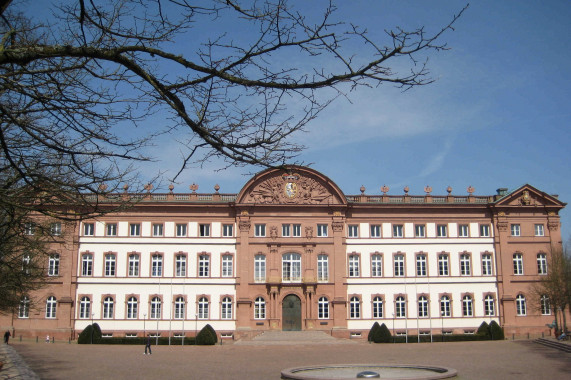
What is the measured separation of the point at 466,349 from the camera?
43219 mm

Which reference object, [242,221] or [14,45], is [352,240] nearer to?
[242,221]

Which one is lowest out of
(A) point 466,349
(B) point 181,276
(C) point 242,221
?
(A) point 466,349

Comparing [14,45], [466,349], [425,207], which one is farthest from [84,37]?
[425,207]

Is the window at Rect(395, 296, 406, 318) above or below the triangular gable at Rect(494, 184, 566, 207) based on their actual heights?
below

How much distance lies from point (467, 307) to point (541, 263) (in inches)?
335

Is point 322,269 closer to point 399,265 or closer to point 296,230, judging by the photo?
point 296,230

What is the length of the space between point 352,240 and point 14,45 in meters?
51.0

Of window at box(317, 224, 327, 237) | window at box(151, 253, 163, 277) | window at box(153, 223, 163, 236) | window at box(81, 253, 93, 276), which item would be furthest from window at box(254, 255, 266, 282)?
window at box(81, 253, 93, 276)

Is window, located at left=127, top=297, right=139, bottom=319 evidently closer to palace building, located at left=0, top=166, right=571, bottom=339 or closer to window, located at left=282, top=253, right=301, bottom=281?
palace building, located at left=0, top=166, right=571, bottom=339

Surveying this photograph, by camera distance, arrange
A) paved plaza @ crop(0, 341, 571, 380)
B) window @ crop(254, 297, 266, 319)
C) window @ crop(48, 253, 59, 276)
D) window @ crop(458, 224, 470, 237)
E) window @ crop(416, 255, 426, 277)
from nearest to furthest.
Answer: paved plaza @ crop(0, 341, 571, 380), window @ crop(254, 297, 266, 319), window @ crop(48, 253, 59, 276), window @ crop(416, 255, 426, 277), window @ crop(458, 224, 470, 237)

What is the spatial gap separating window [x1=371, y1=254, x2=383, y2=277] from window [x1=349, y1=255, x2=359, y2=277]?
143cm

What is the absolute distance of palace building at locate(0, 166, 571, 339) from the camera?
5528 centimetres

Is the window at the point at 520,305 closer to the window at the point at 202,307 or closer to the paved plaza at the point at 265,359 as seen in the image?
the paved plaza at the point at 265,359

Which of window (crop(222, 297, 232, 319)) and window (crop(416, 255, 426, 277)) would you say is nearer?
window (crop(222, 297, 232, 319))
